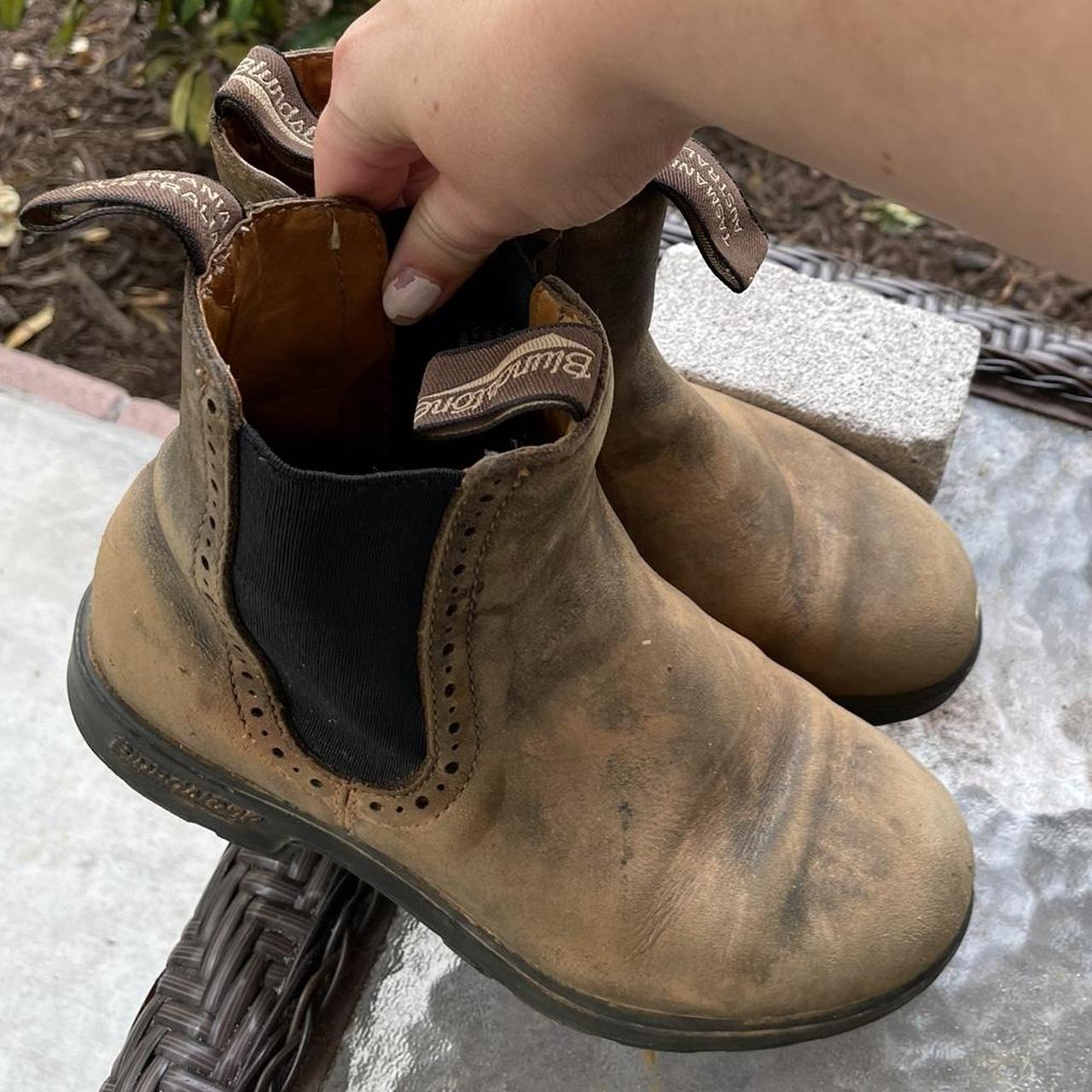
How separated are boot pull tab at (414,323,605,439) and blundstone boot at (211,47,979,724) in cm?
18

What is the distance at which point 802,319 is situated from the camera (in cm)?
126

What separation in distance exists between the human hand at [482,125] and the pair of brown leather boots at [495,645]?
3cm

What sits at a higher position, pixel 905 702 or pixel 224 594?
pixel 224 594

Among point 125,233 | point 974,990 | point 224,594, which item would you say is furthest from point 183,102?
point 974,990

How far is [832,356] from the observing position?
48.4 inches

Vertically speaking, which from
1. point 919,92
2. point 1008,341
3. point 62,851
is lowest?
point 62,851

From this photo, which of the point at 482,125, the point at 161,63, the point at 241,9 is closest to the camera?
the point at 482,125

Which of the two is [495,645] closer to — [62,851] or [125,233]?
[62,851]

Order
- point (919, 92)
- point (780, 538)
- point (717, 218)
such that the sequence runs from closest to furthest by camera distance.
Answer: point (919, 92), point (717, 218), point (780, 538)

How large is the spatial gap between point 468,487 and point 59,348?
1407 mm

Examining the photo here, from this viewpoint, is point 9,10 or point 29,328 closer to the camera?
point 9,10

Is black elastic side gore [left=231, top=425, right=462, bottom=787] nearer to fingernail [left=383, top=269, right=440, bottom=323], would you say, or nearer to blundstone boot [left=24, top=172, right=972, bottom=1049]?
blundstone boot [left=24, top=172, right=972, bottom=1049]

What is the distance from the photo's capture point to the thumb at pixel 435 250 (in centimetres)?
62

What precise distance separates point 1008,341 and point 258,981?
1024 millimetres
